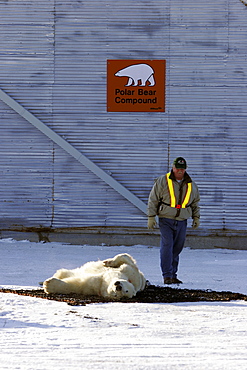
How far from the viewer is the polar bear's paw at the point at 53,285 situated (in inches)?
309

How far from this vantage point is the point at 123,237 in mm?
14984

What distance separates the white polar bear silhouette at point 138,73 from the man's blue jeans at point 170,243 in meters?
5.49

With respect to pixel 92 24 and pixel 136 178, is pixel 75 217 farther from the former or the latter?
pixel 92 24

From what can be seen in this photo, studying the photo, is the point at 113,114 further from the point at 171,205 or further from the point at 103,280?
the point at 103,280

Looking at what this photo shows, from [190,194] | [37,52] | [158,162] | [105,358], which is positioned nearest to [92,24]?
[37,52]

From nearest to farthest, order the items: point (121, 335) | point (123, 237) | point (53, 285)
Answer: point (121, 335)
point (53, 285)
point (123, 237)

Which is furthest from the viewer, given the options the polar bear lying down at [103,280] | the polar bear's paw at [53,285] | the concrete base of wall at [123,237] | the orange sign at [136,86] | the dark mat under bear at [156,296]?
the orange sign at [136,86]

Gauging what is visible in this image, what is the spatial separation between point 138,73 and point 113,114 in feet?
3.36

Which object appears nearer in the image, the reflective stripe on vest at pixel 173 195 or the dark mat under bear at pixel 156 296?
the dark mat under bear at pixel 156 296

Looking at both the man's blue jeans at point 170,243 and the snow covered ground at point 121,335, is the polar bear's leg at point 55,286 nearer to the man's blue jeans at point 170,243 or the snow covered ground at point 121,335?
the snow covered ground at point 121,335

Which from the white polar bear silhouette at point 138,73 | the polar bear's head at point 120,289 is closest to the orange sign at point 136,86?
the white polar bear silhouette at point 138,73

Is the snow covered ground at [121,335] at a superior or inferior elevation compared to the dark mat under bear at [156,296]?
superior

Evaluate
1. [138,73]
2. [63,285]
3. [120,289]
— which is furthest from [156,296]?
[138,73]

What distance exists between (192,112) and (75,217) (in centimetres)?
333
